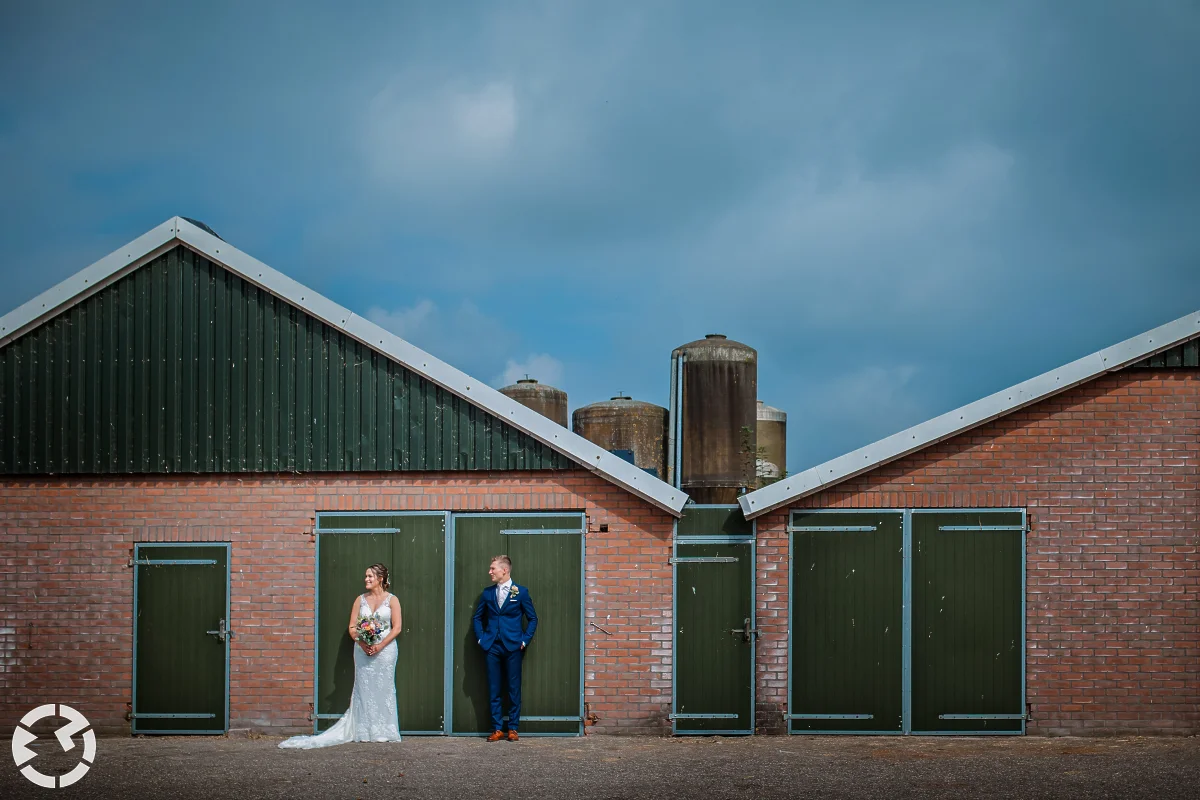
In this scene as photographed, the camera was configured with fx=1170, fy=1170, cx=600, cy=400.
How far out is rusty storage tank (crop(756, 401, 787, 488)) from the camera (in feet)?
Answer: 64.3

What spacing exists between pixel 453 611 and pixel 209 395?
11.2ft

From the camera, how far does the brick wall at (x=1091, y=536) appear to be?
11.8 meters

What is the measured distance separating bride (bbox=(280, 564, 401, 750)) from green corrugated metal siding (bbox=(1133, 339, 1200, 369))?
8164 millimetres

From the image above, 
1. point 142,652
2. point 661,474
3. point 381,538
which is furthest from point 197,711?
point 661,474

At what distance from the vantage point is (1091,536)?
11.9 meters

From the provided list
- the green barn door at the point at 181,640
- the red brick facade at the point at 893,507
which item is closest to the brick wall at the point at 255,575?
the red brick facade at the point at 893,507

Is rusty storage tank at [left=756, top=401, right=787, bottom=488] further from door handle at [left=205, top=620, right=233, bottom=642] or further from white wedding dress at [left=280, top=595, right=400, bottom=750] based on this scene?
door handle at [left=205, top=620, right=233, bottom=642]

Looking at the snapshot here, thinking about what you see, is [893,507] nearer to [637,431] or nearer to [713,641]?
[713,641]

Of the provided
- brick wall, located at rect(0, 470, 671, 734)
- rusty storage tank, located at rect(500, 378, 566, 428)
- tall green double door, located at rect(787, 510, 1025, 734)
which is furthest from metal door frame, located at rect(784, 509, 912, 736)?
rusty storage tank, located at rect(500, 378, 566, 428)

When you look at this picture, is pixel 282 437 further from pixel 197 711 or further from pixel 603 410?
pixel 603 410

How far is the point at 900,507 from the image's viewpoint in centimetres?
1197

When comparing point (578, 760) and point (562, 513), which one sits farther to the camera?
point (562, 513)

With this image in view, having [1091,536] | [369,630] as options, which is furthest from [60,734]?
[1091,536]

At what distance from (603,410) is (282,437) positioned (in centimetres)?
767
